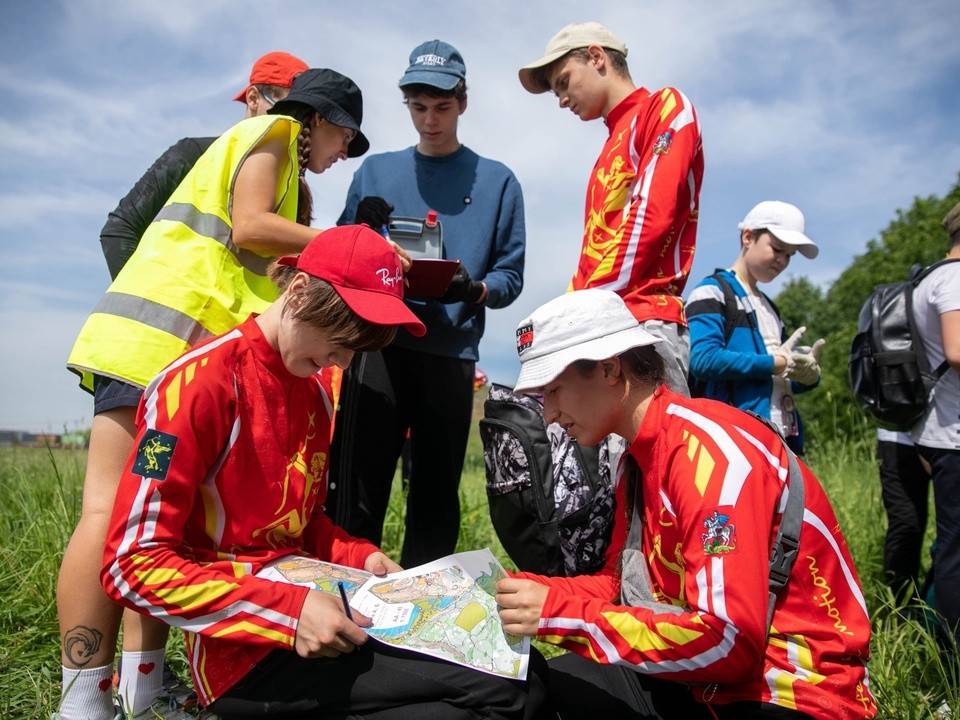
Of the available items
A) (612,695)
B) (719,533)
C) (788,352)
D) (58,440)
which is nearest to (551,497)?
(612,695)

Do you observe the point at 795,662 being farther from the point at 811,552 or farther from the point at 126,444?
the point at 126,444

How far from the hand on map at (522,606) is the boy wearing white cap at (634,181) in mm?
1022

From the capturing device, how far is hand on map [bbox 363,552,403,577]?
2184 mm

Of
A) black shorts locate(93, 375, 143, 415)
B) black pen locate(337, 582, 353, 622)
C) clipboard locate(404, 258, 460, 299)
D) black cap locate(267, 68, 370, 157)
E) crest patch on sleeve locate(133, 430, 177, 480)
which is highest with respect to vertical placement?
black cap locate(267, 68, 370, 157)

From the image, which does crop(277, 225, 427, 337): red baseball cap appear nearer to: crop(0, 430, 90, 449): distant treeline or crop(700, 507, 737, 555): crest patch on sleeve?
crop(700, 507, 737, 555): crest patch on sleeve

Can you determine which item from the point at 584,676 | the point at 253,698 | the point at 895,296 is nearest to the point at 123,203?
the point at 253,698

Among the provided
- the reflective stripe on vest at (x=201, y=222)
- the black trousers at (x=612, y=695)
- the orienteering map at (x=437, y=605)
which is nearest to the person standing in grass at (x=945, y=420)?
the black trousers at (x=612, y=695)

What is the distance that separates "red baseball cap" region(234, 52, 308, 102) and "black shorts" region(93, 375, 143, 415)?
1294mm

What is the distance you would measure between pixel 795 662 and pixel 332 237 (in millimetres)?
1474

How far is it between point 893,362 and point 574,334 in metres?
1.99

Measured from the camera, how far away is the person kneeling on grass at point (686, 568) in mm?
1636

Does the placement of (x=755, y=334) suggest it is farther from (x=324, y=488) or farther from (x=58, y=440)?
(x=58, y=440)

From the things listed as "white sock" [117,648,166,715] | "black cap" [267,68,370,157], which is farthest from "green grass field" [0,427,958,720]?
"black cap" [267,68,370,157]

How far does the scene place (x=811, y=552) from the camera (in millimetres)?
1788
